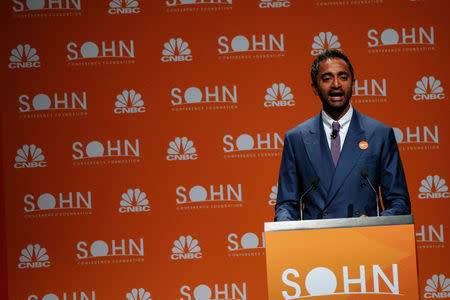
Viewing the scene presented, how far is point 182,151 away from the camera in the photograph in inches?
131

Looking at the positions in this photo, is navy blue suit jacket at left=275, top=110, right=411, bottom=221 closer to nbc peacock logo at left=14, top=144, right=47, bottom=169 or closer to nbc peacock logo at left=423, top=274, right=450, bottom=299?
nbc peacock logo at left=423, top=274, right=450, bottom=299

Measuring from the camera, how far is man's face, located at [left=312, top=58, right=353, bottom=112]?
217cm

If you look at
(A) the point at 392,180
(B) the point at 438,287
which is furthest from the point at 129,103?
(B) the point at 438,287

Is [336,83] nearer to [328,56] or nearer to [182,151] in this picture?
[328,56]

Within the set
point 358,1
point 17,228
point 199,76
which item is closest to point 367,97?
point 358,1

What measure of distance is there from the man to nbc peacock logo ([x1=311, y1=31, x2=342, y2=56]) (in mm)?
1128

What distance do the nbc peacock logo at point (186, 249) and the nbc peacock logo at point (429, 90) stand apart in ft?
6.13

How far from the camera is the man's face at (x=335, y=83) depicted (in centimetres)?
217

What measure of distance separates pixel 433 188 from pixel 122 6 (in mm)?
2561

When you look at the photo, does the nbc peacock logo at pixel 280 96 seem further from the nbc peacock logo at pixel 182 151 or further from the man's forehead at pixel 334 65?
the man's forehead at pixel 334 65

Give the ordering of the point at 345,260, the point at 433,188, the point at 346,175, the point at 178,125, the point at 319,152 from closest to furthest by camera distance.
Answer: the point at 345,260
the point at 346,175
the point at 319,152
the point at 433,188
the point at 178,125

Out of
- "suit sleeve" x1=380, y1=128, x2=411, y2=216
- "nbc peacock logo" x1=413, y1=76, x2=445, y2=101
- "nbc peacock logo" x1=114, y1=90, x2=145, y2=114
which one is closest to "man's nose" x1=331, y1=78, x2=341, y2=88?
"suit sleeve" x1=380, y1=128, x2=411, y2=216

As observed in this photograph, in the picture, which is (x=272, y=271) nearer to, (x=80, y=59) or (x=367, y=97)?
(x=367, y=97)

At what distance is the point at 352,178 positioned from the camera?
2070mm
